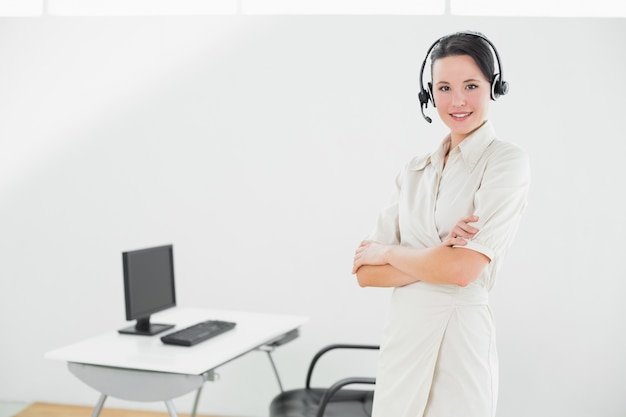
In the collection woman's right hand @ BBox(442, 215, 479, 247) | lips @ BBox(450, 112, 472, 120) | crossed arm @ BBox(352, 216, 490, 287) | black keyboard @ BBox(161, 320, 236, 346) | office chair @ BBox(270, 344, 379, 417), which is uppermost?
lips @ BBox(450, 112, 472, 120)

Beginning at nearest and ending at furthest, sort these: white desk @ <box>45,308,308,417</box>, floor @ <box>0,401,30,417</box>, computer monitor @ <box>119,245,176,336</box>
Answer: white desk @ <box>45,308,308,417</box>
computer monitor @ <box>119,245,176,336</box>
floor @ <box>0,401,30,417</box>

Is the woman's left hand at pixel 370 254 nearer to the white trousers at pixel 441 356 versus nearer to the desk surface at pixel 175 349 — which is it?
the white trousers at pixel 441 356

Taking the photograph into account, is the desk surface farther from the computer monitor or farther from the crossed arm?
the crossed arm

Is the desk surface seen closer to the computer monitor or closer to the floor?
the computer monitor

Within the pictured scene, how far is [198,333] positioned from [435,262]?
153 centimetres

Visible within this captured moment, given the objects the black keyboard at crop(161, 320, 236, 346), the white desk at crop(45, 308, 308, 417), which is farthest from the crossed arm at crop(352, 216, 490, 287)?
the black keyboard at crop(161, 320, 236, 346)

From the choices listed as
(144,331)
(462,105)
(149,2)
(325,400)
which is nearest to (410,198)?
(462,105)

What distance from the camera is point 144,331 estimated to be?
9.78ft

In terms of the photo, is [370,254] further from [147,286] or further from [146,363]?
[147,286]

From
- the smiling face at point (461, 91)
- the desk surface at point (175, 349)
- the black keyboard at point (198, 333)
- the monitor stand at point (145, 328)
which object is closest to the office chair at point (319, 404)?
the desk surface at point (175, 349)

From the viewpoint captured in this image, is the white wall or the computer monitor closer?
the computer monitor

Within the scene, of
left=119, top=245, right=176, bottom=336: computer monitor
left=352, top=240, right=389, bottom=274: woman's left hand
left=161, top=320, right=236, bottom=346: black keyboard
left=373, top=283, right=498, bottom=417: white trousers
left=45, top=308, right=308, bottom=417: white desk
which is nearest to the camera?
left=373, top=283, right=498, bottom=417: white trousers

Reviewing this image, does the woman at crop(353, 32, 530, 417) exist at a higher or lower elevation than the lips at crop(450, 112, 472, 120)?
lower

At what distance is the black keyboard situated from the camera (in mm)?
2764
